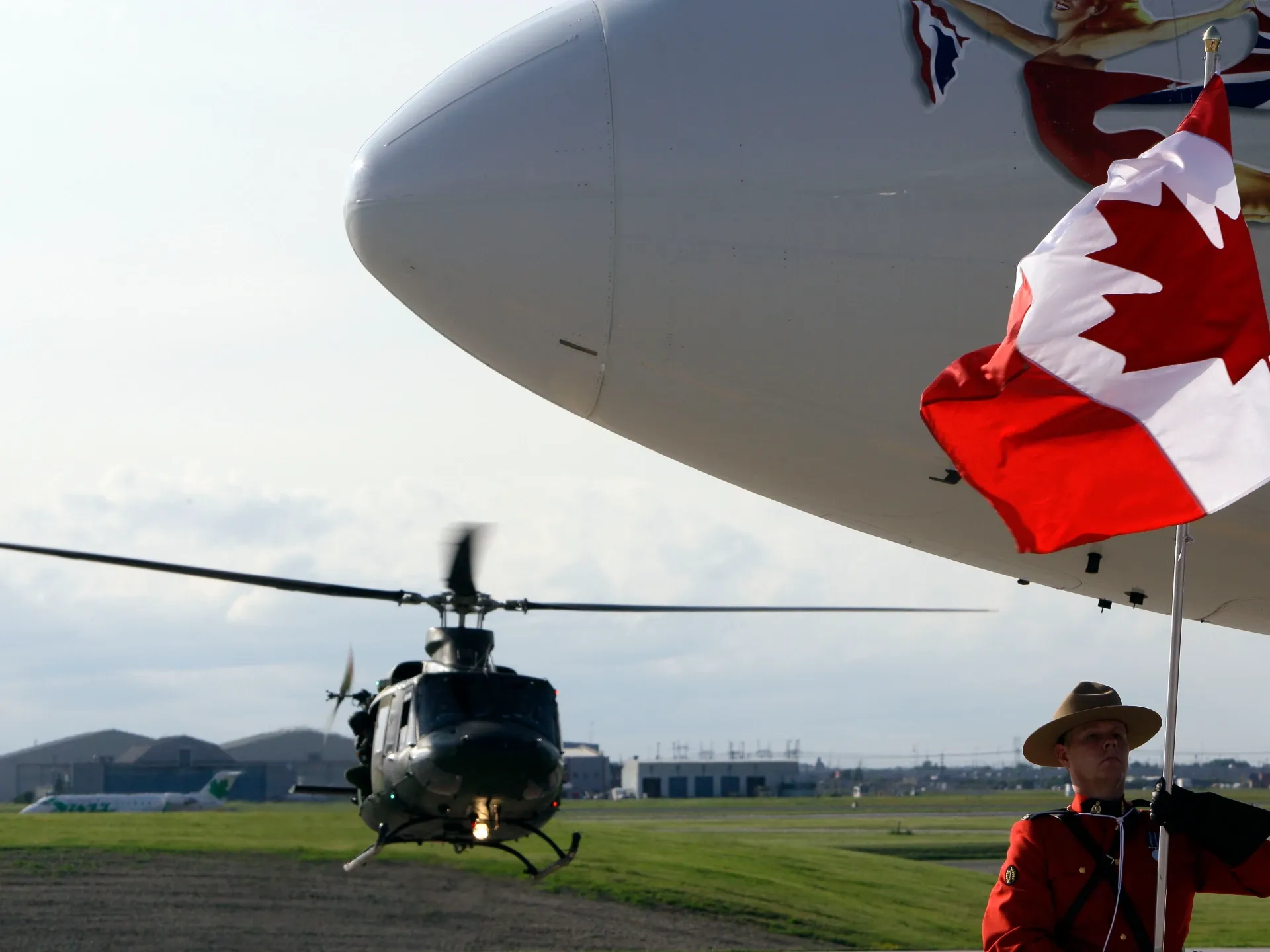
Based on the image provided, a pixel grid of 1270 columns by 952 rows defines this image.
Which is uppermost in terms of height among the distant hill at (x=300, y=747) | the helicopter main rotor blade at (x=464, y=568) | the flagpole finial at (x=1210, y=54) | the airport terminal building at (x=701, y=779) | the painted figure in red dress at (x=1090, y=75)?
the painted figure in red dress at (x=1090, y=75)

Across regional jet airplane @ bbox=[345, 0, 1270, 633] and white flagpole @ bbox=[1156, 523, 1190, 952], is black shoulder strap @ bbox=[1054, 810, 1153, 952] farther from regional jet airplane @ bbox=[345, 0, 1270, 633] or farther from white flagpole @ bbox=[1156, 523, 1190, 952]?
regional jet airplane @ bbox=[345, 0, 1270, 633]

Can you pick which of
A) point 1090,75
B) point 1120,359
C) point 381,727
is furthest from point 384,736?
point 1120,359

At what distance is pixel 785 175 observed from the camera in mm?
5645

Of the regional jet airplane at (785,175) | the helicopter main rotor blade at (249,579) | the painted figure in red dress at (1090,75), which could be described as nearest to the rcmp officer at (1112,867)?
the regional jet airplane at (785,175)

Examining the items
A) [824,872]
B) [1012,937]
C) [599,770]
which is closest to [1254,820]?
[1012,937]

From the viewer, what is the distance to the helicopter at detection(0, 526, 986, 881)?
59.5ft

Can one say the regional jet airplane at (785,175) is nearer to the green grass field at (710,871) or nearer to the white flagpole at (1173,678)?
the white flagpole at (1173,678)

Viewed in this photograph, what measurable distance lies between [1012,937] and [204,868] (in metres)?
23.8

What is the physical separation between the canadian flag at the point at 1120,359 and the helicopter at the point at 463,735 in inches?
502

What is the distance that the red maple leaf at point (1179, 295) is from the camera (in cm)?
445

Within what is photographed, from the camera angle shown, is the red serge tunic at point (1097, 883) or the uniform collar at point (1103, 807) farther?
the uniform collar at point (1103, 807)

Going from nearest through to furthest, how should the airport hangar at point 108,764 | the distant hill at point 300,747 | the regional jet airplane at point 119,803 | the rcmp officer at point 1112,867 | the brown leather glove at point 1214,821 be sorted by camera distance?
the brown leather glove at point 1214,821 → the rcmp officer at point 1112,867 → the distant hill at point 300,747 → the airport hangar at point 108,764 → the regional jet airplane at point 119,803

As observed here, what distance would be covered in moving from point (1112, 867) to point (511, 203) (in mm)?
3066

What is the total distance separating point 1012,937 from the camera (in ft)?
13.9
